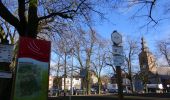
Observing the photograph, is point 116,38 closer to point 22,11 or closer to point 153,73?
point 22,11

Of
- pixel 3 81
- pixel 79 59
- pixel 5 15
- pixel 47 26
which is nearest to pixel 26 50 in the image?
pixel 3 81

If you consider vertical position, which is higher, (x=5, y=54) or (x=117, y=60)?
(x=5, y=54)

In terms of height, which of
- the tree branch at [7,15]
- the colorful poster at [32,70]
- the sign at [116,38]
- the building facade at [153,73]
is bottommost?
the colorful poster at [32,70]

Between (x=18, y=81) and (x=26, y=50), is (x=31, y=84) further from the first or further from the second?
(x=26, y=50)

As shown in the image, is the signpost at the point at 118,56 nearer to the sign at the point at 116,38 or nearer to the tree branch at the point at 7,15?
the sign at the point at 116,38

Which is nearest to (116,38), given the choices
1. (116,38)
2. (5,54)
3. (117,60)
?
(116,38)

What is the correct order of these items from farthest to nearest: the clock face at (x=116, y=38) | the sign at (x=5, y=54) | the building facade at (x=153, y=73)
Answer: the building facade at (x=153, y=73) → the sign at (x=5, y=54) → the clock face at (x=116, y=38)

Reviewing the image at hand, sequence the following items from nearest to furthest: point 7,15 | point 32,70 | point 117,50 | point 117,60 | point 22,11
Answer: point 117,60 < point 117,50 < point 32,70 < point 7,15 < point 22,11

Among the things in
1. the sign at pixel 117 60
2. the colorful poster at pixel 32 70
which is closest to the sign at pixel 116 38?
the sign at pixel 117 60

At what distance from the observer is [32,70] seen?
1006cm

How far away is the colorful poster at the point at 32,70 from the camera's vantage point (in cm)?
977

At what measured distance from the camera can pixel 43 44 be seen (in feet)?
35.0

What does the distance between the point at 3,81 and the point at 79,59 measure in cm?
5094

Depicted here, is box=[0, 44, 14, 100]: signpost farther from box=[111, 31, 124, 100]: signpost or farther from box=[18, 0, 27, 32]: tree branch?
box=[111, 31, 124, 100]: signpost
